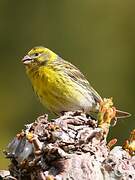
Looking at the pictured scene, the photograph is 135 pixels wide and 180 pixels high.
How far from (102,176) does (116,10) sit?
758 cm

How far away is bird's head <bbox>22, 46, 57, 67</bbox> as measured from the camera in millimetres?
7173

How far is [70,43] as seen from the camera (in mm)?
11164

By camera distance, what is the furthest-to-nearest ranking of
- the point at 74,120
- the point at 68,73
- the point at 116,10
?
the point at 116,10
the point at 68,73
the point at 74,120

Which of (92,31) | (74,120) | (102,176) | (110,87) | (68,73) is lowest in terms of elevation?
(102,176)

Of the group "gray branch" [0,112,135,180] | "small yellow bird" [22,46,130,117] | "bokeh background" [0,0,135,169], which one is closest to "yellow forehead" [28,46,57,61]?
"small yellow bird" [22,46,130,117]

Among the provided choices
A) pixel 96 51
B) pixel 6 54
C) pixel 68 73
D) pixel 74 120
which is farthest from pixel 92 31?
pixel 74 120

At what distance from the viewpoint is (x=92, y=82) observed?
10500mm

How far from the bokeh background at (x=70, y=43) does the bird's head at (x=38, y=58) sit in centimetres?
270

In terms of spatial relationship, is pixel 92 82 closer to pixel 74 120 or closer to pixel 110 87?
pixel 110 87

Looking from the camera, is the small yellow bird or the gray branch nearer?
the gray branch

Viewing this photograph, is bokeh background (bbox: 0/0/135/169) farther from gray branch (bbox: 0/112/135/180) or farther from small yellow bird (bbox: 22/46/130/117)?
gray branch (bbox: 0/112/135/180)

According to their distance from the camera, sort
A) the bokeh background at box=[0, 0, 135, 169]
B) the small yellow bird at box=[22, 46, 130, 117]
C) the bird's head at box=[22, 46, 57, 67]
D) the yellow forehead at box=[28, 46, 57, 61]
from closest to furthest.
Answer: the small yellow bird at box=[22, 46, 130, 117] → the bird's head at box=[22, 46, 57, 67] → the yellow forehead at box=[28, 46, 57, 61] → the bokeh background at box=[0, 0, 135, 169]

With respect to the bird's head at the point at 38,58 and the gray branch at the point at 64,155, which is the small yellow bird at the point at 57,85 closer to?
the bird's head at the point at 38,58

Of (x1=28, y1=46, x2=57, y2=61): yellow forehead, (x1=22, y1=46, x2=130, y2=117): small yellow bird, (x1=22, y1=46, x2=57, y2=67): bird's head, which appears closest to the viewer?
(x1=22, y1=46, x2=130, y2=117): small yellow bird
